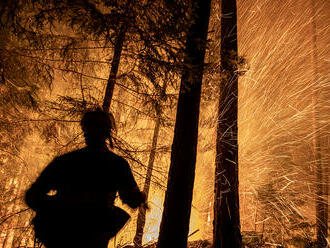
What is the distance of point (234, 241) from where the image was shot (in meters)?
4.95

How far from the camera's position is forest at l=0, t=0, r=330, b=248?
3.33 meters

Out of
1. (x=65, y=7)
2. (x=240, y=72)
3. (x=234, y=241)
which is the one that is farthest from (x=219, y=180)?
(x=65, y=7)

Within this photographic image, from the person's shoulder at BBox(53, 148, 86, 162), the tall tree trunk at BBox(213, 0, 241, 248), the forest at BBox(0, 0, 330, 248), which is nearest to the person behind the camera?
the person's shoulder at BBox(53, 148, 86, 162)

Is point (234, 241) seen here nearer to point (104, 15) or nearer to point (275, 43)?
point (104, 15)

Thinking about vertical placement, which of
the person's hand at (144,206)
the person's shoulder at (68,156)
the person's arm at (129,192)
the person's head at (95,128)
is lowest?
the person's hand at (144,206)

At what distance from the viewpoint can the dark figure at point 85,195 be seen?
154 centimetres

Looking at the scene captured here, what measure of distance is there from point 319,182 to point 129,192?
1485 cm

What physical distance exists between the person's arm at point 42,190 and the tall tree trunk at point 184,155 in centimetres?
255

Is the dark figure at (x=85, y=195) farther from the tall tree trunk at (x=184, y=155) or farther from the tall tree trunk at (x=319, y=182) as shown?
the tall tree trunk at (x=319, y=182)

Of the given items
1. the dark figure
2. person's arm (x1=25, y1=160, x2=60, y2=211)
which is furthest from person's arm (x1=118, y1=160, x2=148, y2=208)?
person's arm (x1=25, y1=160, x2=60, y2=211)

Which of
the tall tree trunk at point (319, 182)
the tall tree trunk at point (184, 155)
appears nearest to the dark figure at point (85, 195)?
the tall tree trunk at point (184, 155)

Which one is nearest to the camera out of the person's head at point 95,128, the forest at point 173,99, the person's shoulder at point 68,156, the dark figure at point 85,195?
the dark figure at point 85,195

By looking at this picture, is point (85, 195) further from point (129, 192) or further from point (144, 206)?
point (144, 206)

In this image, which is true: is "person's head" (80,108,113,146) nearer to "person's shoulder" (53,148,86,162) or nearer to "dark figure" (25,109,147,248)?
"dark figure" (25,109,147,248)
